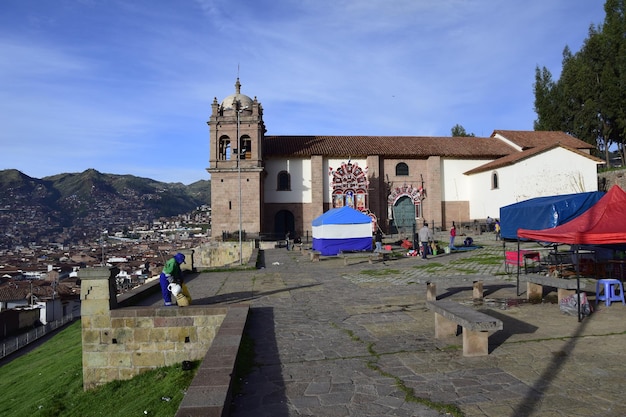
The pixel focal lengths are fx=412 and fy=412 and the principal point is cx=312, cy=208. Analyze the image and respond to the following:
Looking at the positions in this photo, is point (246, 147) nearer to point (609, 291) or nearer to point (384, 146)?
point (384, 146)

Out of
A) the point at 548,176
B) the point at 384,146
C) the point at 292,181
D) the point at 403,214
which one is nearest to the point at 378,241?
the point at 403,214

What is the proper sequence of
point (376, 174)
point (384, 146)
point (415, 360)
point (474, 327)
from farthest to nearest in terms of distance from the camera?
point (384, 146)
point (376, 174)
point (415, 360)
point (474, 327)

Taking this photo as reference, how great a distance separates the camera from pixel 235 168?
3058cm

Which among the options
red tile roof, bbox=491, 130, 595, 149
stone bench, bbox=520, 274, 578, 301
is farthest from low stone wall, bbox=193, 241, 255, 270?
red tile roof, bbox=491, 130, 595, 149

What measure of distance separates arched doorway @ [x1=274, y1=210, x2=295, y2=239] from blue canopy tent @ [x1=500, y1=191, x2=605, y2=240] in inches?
914

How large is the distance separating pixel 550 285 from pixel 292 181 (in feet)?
89.3

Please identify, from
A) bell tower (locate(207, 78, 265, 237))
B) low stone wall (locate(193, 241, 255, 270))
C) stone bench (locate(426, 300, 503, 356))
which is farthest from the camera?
bell tower (locate(207, 78, 265, 237))

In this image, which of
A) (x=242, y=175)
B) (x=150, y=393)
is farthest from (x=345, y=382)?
(x=242, y=175)

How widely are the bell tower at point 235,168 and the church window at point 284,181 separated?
2.75 metres

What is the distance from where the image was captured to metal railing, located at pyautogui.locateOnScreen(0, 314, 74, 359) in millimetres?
25438

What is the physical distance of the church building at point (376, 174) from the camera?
30.7 metres

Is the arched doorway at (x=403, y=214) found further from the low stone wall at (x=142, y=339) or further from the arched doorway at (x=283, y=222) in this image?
the low stone wall at (x=142, y=339)

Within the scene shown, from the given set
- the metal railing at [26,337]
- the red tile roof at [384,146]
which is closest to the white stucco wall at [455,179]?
the red tile roof at [384,146]

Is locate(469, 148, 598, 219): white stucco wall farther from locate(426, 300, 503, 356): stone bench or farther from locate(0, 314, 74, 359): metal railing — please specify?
locate(0, 314, 74, 359): metal railing
